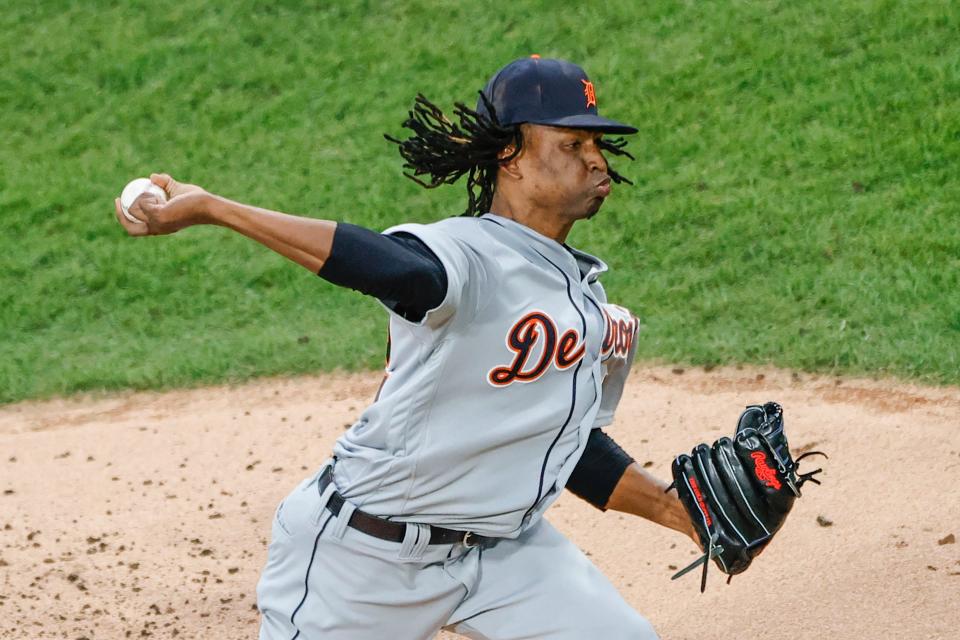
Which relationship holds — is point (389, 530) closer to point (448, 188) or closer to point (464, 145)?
point (464, 145)

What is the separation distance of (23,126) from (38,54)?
102cm

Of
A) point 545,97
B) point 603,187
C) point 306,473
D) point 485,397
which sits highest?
point 545,97

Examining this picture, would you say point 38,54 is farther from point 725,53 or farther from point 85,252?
point 725,53

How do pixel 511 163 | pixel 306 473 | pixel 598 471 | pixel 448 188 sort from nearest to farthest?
pixel 511 163 < pixel 598 471 < pixel 306 473 < pixel 448 188

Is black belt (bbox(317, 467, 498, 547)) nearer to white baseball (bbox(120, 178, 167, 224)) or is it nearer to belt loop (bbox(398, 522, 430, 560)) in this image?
belt loop (bbox(398, 522, 430, 560))

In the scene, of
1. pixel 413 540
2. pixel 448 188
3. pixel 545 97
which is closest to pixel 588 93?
pixel 545 97

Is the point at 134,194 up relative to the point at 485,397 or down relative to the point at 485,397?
up

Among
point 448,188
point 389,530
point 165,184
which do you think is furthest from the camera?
point 448,188

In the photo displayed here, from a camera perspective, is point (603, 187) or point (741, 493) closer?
point (603, 187)

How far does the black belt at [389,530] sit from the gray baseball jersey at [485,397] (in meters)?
0.02

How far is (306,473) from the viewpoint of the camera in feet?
19.9

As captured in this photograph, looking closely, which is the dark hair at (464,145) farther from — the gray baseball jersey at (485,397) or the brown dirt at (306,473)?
the brown dirt at (306,473)

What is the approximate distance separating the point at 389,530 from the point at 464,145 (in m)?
0.92

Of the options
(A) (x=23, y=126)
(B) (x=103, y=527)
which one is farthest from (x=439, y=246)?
(A) (x=23, y=126)
